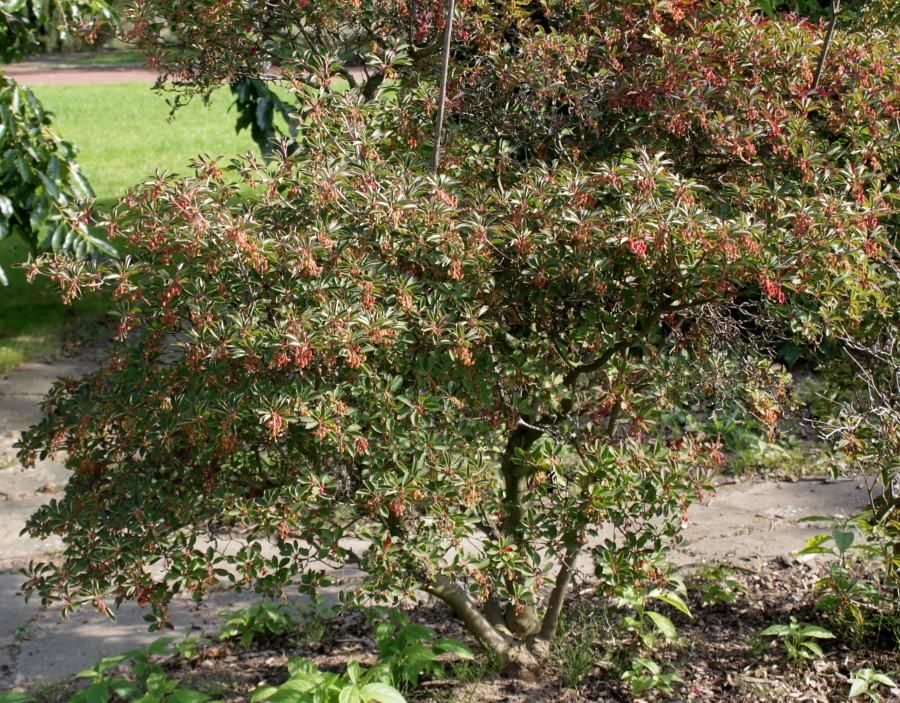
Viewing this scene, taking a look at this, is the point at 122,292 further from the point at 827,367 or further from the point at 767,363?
the point at 827,367

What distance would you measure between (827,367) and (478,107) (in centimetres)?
177

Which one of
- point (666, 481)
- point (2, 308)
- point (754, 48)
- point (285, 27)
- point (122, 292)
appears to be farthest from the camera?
point (2, 308)

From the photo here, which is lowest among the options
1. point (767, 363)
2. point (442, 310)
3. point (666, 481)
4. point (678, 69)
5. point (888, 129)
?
point (666, 481)

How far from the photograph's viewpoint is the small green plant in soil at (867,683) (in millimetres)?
2932

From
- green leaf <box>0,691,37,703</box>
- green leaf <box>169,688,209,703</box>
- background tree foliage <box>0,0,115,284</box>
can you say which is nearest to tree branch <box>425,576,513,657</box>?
green leaf <box>169,688,209,703</box>

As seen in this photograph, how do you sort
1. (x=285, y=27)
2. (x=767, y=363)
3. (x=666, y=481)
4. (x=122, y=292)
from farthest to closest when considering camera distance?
(x=285, y=27), (x=767, y=363), (x=666, y=481), (x=122, y=292)

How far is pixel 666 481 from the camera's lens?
2.86m

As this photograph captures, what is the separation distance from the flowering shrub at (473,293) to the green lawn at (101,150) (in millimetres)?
452

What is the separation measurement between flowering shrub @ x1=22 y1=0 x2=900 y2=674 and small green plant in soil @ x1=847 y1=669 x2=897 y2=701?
77cm

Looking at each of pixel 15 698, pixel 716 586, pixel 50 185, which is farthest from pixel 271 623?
pixel 50 185

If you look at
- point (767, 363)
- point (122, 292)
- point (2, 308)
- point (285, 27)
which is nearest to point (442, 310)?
point (122, 292)

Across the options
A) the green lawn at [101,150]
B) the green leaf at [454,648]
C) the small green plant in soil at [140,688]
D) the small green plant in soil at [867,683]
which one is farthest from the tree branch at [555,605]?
the green lawn at [101,150]

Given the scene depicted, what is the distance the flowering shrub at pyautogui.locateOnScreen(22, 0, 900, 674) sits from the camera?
8.20 ft

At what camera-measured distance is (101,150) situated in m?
14.3
